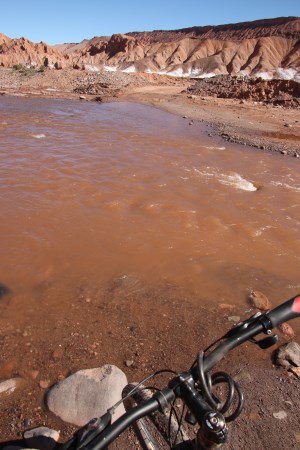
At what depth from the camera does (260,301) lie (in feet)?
13.3

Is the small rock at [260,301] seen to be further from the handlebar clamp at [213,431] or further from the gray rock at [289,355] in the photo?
the handlebar clamp at [213,431]

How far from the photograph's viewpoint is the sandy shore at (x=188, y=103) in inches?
558

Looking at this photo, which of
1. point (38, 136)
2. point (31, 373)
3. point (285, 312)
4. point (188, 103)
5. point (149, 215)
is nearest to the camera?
point (285, 312)

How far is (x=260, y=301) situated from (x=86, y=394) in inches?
90.8

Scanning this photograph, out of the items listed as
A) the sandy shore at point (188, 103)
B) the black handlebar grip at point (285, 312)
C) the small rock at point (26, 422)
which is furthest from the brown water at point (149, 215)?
the black handlebar grip at point (285, 312)

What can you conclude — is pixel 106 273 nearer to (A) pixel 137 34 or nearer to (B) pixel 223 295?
A: (B) pixel 223 295

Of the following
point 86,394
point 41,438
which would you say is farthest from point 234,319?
point 41,438

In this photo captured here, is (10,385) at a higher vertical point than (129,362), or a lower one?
lower

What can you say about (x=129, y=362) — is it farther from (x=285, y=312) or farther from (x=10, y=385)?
(x=285, y=312)

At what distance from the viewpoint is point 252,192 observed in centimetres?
782

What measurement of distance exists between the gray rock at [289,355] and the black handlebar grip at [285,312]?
2.06 m

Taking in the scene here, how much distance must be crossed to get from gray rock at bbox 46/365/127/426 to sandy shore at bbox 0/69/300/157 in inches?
424

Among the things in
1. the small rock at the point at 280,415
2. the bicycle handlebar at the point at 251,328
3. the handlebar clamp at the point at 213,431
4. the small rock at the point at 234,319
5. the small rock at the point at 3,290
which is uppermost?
the bicycle handlebar at the point at 251,328

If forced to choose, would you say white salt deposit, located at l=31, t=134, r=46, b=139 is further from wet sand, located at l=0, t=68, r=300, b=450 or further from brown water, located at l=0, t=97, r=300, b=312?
wet sand, located at l=0, t=68, r=300, b=450
